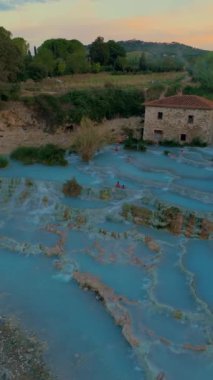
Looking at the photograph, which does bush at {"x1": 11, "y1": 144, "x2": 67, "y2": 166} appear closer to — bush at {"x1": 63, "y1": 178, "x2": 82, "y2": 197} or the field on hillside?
bush at {"x1": 63, "y1": 178, "x2": 82, "y2": 197}

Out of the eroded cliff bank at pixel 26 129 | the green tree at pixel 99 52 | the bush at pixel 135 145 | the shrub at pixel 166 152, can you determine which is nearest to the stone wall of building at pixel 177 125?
the bush at pixel 135 145

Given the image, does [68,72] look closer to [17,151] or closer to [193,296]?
[17,151]

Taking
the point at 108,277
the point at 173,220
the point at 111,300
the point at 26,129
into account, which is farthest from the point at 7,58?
the point at 111,300

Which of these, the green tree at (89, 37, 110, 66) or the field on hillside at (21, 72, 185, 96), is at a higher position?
the green tree at (89, 37, 110, 66)

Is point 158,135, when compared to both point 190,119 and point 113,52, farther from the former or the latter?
point 113,52

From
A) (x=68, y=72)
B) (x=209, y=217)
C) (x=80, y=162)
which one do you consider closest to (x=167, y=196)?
(x=209, y=217)

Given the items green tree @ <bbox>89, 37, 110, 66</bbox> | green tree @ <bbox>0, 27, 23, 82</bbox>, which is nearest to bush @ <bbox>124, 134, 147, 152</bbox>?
green tree @ <bbox>0, 27, 23, 82</bbox>
